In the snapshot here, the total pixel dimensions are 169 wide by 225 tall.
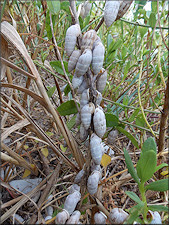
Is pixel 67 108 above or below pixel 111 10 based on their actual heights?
below

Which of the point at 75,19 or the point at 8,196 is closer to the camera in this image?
the point at 75,19

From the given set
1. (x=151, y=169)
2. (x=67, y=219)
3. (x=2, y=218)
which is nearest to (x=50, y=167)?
(x=2, y=218)

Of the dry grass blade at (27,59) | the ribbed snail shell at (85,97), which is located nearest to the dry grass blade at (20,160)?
the dry grass blade at (27,59)

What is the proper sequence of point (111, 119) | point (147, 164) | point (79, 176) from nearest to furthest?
1. point (147, 164)
2. point (79, 176)
3. point (111, 119)

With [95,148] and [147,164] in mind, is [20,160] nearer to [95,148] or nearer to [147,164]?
[95,148]

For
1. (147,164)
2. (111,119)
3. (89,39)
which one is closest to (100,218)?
(147,164)

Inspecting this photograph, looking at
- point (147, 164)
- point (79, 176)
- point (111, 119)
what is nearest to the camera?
point (147, 164)

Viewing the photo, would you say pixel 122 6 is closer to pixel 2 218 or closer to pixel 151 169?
pixel 151 169

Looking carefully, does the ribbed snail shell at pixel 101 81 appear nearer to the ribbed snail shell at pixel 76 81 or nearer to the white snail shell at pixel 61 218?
the ribbed snail shell at pixel 76 81

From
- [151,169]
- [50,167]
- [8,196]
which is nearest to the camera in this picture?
[151,169]
